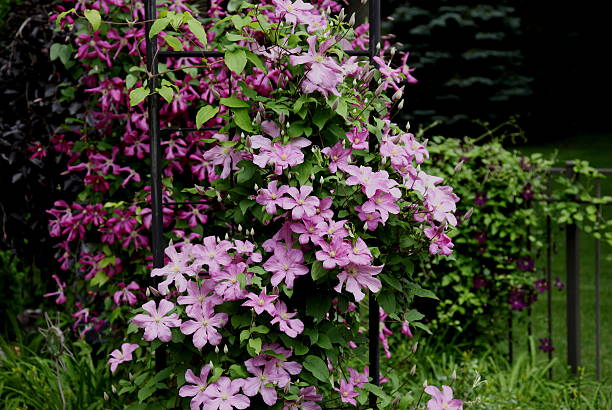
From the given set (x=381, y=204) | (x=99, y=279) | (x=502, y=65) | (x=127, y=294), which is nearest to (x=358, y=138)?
(x=381, y=204)

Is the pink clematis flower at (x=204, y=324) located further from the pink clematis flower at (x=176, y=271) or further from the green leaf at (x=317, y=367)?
the green leaf at (x=317, y=367)

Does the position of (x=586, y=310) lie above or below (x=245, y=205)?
below

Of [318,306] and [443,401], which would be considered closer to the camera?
[318,306]

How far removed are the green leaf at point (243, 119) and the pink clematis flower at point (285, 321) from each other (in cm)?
42

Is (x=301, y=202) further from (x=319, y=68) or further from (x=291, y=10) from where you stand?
(x=291, y=10)

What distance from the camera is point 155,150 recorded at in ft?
6.42

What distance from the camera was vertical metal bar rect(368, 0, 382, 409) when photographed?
189cm

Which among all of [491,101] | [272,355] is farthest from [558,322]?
[491,101]

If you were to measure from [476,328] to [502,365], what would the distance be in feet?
0.72

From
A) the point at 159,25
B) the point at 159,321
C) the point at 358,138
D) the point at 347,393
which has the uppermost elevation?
the point at 159,25

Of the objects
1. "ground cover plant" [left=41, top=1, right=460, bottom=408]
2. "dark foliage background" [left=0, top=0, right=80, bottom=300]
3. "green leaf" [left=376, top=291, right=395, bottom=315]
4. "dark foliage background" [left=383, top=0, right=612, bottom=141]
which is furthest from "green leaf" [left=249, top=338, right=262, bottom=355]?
"dark foliage background" [left=383, top=0, right=612, bottom=141]

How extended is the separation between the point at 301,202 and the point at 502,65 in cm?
835

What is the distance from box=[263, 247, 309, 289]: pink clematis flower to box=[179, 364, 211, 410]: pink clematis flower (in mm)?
271

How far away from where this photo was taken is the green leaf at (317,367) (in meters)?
1.72
